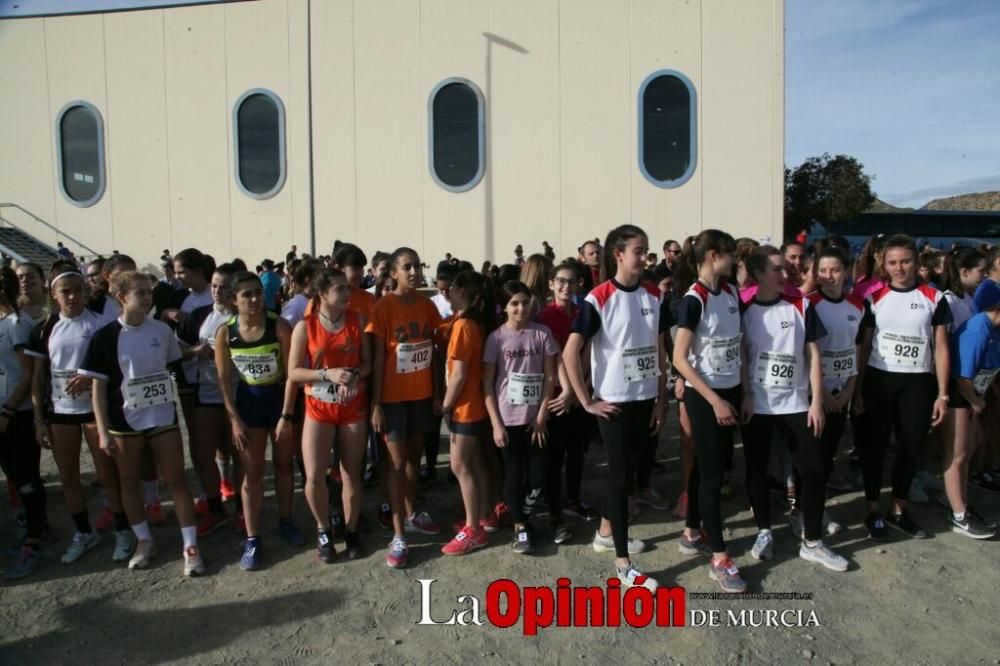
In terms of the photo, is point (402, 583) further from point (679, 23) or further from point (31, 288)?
point (679, 23)

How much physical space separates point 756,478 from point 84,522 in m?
4.10

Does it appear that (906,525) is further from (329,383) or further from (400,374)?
(329,383)

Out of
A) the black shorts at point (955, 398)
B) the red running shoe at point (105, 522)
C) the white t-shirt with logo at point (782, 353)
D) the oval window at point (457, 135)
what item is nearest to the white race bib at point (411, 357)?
the white t-shirt with logo at point (782, 353)

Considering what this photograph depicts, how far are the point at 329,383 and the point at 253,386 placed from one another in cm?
A: 53

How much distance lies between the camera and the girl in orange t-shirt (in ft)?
12.5

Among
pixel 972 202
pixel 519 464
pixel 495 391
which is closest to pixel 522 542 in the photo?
pixel 519 464

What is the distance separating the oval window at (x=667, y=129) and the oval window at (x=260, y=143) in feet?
32.7

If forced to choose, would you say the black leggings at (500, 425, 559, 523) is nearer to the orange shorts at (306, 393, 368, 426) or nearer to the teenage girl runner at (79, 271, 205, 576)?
the orange shorts at (306, 393, 368, 426)

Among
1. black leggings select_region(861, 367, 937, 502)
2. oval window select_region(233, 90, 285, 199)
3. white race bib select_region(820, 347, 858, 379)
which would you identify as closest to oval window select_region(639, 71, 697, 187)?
oval window select_region(233, 90, 285, 199)

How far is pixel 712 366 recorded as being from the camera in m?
3.52

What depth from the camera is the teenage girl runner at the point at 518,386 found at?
12.6 ft

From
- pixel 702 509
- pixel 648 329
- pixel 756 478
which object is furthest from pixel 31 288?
pixel 756 478

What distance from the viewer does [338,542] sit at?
4.12 m

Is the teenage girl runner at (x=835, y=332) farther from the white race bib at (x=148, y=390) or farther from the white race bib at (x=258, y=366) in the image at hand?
the white race bib at (x=148, y=390)
